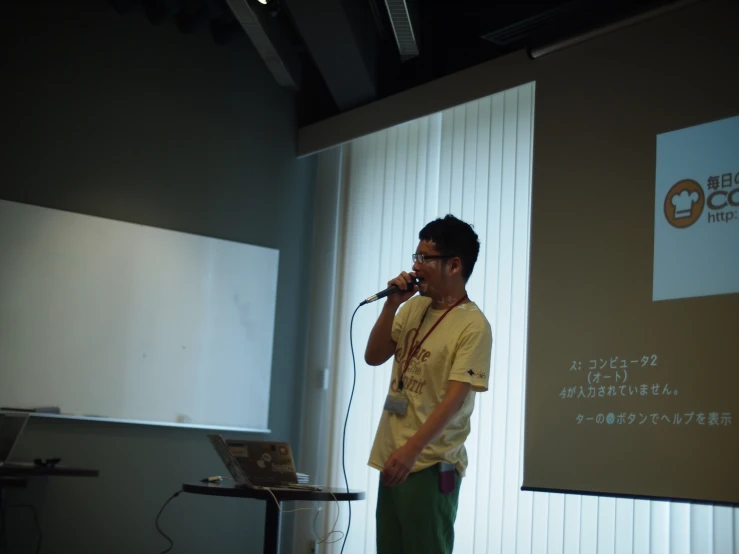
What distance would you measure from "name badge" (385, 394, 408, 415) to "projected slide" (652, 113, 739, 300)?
4.16 ft

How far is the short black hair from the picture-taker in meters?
2.61

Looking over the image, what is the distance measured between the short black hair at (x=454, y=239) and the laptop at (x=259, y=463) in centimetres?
83

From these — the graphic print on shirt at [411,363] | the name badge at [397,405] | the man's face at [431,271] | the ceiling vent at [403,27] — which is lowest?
the name badge at [397,405]

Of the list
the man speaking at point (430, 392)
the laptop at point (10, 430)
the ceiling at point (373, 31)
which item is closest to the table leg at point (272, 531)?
the man speaking at point (430, 392)

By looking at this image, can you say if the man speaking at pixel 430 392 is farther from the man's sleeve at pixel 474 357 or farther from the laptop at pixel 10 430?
the laptop at pixel 10 430

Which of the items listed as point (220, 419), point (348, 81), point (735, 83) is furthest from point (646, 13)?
point (220, 419)

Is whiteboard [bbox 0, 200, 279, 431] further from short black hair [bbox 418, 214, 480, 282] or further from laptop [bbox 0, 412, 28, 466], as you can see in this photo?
short black hair [bbox 418, 214, 480, 282]

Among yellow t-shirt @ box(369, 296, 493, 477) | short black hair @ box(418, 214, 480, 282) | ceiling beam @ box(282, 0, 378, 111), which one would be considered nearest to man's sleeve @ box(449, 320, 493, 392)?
yellow t-shirt @ box(369, 296, 493, 477)

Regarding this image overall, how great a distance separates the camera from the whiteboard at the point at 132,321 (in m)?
4.30

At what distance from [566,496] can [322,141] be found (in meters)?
2.75

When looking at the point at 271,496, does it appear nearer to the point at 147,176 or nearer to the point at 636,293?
Answer: the point at 636,293

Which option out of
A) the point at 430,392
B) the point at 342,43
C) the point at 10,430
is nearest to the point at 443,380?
the point at 430,392

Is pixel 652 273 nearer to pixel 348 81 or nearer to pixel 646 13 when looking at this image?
pixel 646 13

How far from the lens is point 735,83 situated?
3.13m
